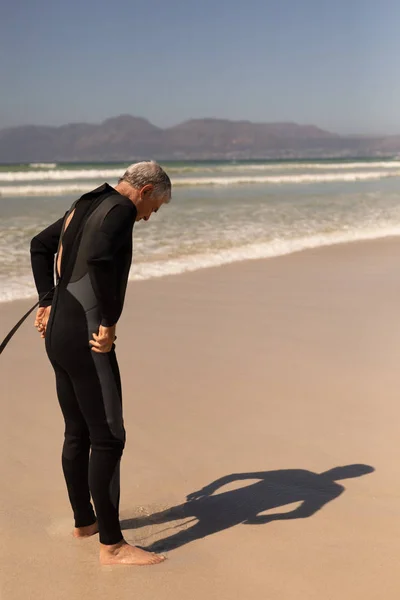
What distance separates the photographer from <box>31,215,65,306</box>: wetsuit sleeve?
2.97 m

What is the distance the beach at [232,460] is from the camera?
9.41 ft

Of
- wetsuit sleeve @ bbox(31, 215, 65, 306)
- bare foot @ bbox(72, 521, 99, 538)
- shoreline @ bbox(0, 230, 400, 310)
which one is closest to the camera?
wetsuit sleeve @ bbox(31, 215, 65, 306)

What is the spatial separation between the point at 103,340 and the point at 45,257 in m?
0.49

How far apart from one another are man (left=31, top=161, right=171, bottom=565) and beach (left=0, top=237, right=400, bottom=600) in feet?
0.84

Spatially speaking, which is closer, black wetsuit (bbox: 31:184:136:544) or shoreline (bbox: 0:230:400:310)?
black wetsuit (bbox: 31:184:136:544)

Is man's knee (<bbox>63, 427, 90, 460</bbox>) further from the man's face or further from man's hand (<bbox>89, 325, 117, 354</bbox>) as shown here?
the man's face

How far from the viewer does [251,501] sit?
353cm

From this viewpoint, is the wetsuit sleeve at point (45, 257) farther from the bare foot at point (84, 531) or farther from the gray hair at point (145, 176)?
the bare foot at point (84, 531)

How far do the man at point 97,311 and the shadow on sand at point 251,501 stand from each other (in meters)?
0.32

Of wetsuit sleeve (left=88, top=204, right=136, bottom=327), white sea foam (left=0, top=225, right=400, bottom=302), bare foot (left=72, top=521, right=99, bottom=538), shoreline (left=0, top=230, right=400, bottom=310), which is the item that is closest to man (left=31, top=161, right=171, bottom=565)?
wetsuit sleeve (left=88, top=204, right=136, bottom=327)

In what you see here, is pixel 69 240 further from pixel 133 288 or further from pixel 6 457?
pixel 133 288

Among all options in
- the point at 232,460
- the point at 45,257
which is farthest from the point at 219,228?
the point at 45,257

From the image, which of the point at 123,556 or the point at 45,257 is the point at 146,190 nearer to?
the point at 45,257

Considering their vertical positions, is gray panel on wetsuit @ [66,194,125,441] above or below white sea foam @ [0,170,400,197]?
above
